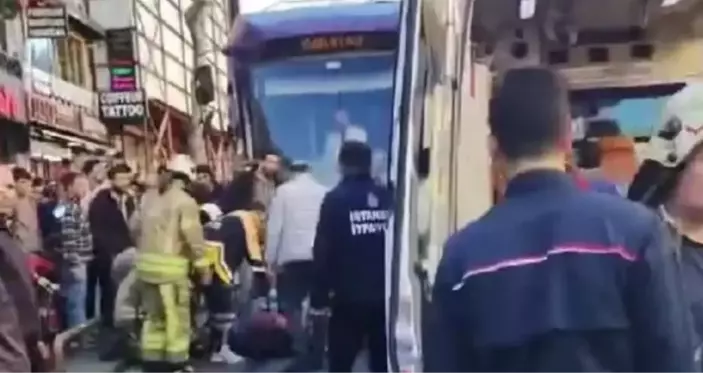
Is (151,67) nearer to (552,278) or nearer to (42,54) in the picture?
(42,54)

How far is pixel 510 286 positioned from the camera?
350cm

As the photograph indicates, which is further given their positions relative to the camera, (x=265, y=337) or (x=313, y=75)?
(x=313, y=75)

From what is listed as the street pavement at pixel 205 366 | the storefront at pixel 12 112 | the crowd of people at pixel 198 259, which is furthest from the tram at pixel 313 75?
the storefront at pixel 12 112

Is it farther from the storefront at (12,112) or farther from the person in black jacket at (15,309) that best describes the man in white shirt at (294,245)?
the storefront at (12,112)

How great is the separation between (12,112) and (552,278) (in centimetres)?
2282

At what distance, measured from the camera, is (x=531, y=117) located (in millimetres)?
3594

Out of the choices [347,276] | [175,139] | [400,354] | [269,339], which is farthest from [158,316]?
[175,139]

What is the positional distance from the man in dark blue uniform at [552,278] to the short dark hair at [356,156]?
4.86 metres

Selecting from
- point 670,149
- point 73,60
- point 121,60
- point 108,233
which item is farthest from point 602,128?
point 121,60

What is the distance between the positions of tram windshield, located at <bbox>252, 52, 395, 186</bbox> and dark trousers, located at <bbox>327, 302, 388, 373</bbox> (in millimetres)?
6914

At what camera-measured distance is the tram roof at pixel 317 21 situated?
15.8 meters

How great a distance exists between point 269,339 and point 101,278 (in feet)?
12.8

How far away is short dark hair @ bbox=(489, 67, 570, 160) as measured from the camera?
3592mm

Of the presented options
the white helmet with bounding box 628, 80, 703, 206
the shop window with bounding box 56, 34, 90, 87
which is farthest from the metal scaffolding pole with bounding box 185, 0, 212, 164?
the white helmet with bounding box 628, 80, 703, 206
